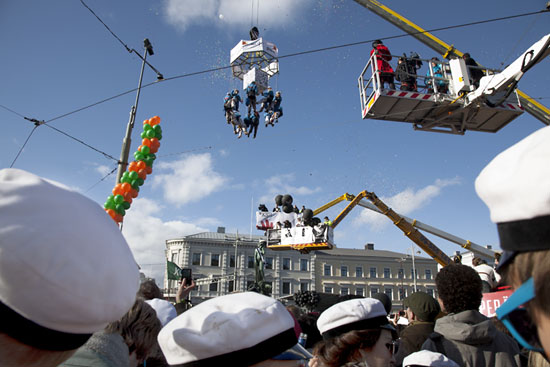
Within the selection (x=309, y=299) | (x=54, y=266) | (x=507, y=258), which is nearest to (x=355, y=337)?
(x=507, y=258)

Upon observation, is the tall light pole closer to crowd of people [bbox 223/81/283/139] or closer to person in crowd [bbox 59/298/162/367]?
crowd of people [bbox 223/81/283/139]

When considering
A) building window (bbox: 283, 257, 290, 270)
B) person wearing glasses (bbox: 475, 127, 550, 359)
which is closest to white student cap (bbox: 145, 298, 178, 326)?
person wearing glasses (bbox: 475, 127, 550, 359)

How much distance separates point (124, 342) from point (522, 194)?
1.78 meters

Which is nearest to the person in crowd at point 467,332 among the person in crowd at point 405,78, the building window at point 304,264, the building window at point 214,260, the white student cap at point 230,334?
the white student cap at point 230,334

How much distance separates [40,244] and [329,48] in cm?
876

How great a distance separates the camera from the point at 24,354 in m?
0.84

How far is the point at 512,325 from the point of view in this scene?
33.2 inches

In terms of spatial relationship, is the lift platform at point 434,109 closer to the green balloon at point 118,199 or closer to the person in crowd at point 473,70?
the person in crowd at point 473,70

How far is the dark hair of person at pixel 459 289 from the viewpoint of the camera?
110 inches

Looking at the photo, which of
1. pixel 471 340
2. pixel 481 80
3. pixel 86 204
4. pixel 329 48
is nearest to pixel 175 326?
pixel 86 204

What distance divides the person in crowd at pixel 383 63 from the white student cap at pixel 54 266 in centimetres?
868

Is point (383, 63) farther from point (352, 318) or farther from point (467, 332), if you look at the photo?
point (352, 318)

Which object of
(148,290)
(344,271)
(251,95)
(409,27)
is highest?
(409,27)

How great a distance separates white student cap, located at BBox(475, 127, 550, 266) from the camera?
0.74 meters
